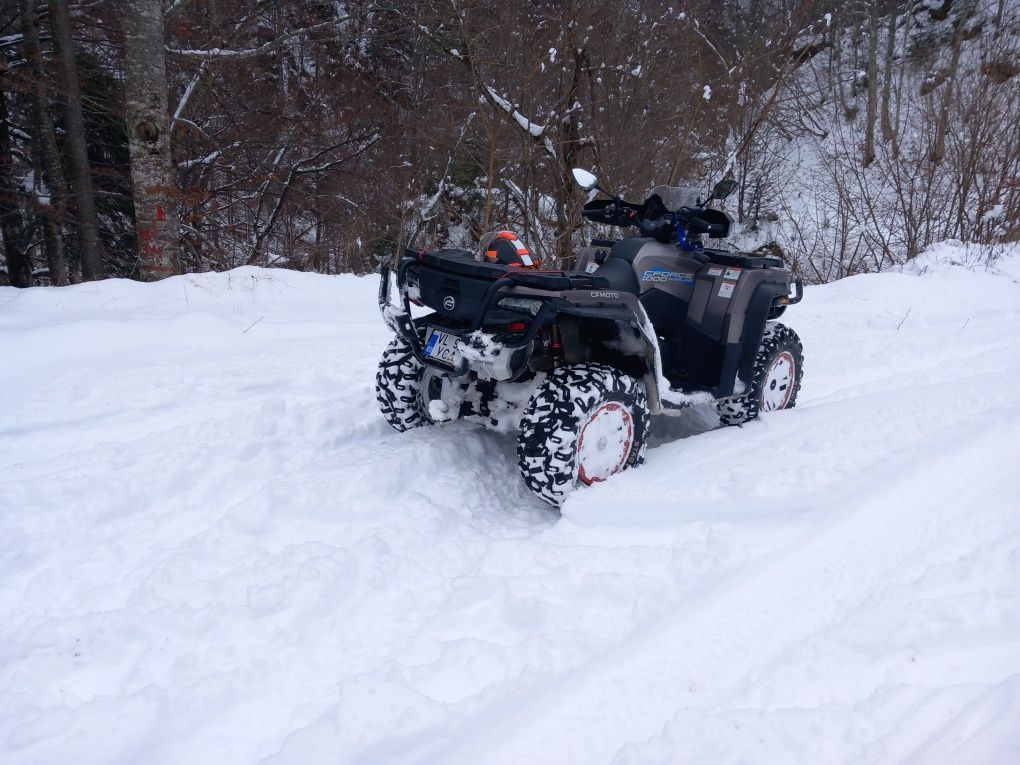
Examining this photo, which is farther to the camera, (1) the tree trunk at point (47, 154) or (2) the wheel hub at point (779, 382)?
(1) the tree trunk at point (47, 154)

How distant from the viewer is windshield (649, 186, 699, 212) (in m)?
3.69

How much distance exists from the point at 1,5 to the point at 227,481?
32.5 ft

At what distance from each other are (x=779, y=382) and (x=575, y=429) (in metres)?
1.99

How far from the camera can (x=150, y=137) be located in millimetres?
7152

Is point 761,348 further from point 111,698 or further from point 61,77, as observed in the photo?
point 61,77

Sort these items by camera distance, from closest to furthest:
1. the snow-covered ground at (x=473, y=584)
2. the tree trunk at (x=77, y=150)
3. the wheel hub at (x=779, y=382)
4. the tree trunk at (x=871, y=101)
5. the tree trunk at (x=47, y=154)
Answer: the snow-covered ground at (x=473, y=584), the wheel hub at (x=779, y=382), the tree trunk at (x=77, y=150), the tree trunk at (x=47, y=154), the tree trunk at (x=871, y=101)

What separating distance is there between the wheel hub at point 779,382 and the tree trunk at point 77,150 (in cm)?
933

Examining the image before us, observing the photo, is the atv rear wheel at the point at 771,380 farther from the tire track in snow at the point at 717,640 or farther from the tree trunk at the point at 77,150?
the tree trunk at the point at 77,150

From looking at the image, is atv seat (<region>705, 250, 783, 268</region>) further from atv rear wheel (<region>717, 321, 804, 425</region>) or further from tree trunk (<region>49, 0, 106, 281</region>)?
tree trunk (<region>49, 0, 106, 281</region>)

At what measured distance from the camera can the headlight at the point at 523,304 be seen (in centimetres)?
272

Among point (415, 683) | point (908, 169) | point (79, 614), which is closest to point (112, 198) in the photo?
point (79, 614)

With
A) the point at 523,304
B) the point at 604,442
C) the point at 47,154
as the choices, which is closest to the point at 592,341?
the point at 604,442

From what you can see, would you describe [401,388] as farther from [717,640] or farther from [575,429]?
[717,640]

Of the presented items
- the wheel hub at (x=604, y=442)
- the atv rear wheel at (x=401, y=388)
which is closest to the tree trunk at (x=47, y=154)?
the atv rear wheel at (x=401, y=388)
